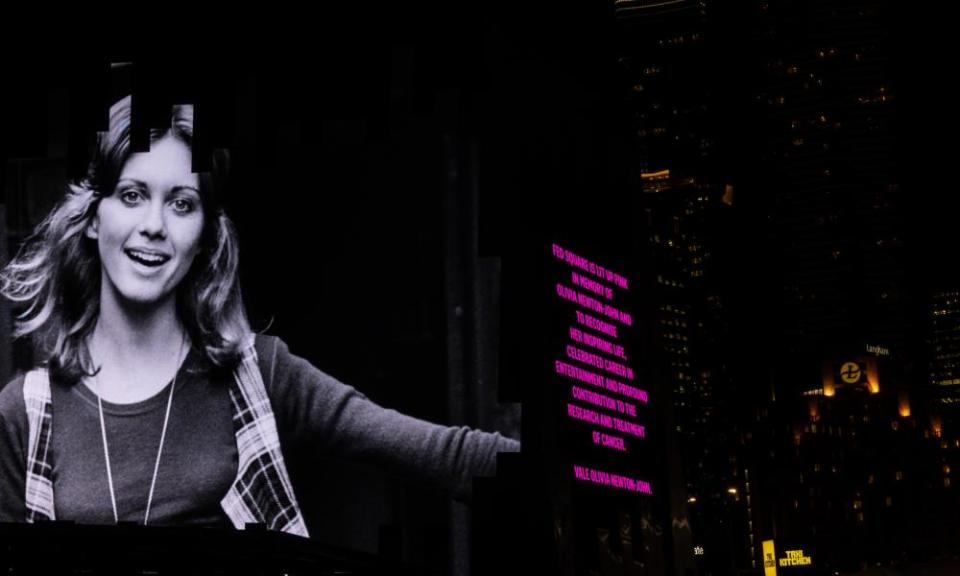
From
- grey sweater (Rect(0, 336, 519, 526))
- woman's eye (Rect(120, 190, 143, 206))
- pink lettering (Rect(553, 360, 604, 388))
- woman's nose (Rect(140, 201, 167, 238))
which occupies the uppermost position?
woman's eye (Rect(120, 190, 143, 206))

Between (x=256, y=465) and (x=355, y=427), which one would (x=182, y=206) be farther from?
(x=355, y=427)

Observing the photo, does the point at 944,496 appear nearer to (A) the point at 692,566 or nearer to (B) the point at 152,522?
(A) the point at 692,566

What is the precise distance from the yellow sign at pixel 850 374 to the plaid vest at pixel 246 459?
42.4 metres

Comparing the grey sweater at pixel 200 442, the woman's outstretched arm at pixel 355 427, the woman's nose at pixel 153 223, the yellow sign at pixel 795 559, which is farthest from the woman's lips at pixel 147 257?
the yellow sign at pixel 795 559

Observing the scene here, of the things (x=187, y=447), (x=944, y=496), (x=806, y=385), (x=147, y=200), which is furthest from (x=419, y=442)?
(x=944, y=496)

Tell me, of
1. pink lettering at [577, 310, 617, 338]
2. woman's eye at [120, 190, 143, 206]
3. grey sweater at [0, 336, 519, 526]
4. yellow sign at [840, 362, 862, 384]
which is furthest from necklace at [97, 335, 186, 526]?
yellow sign at [840, 362, 862, 384]

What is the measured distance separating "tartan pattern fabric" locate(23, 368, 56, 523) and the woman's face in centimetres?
156

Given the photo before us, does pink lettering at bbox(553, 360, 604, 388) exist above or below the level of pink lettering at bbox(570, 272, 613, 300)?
below

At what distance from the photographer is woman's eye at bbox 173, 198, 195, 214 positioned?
673 inches

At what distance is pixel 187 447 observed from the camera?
16.4 metres

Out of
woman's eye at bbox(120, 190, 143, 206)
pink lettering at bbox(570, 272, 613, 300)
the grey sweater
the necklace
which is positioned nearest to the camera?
the necklace

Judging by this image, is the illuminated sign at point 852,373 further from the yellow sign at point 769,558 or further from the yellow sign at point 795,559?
the yellow sign at point 795,559

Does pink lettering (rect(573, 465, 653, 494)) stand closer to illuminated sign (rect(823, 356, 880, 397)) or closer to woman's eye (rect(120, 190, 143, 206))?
woman's eye (rect(120, 190, 143, 206))

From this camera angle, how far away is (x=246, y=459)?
1659 centimetres
